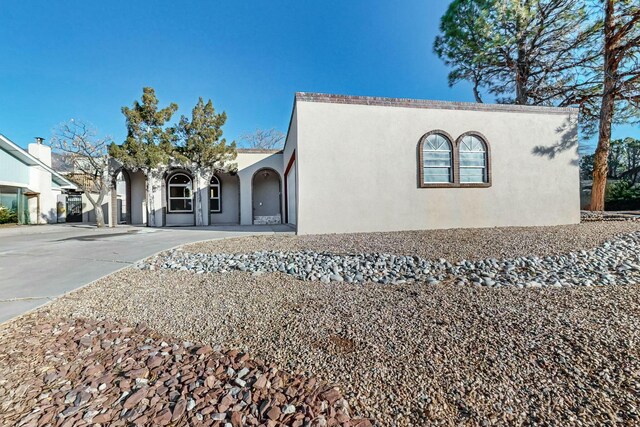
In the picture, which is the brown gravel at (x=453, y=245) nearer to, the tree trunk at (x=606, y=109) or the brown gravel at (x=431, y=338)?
the brown gravel at (x=431, y=338)

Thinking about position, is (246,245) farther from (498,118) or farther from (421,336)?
(498,118)

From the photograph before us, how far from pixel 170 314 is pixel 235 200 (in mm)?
13778

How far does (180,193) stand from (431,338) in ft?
51.9

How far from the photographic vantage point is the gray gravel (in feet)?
12.2

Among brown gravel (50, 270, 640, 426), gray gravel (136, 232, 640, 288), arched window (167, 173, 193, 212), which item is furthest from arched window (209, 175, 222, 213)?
brown gravel (50, 270, 640, 426)

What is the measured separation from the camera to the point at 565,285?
3.46 meters

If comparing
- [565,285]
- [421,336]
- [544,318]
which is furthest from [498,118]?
[421,336]

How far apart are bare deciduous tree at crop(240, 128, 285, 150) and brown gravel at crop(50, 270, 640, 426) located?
1081 inches

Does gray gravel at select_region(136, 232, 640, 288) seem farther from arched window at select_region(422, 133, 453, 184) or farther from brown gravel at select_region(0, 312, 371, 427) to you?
arched window at select_region(422, 133, 453, 184)

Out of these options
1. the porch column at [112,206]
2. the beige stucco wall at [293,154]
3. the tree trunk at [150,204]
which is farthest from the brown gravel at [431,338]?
the porch column at [112,206]

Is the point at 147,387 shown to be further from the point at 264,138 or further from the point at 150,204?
the point at 264,138

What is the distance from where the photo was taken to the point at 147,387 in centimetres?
177

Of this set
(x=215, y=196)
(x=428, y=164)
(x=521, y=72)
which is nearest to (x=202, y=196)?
(x=215, y=196)

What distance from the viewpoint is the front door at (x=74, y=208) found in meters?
19.9
